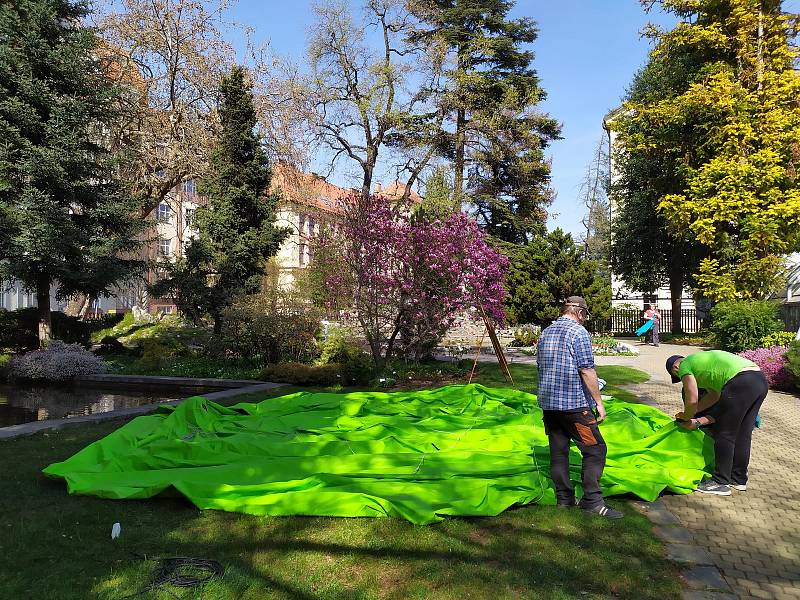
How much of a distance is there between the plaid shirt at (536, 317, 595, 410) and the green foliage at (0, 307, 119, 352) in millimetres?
15111

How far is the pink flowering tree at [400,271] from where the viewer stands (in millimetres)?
12078

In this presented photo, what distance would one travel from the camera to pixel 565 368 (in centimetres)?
465

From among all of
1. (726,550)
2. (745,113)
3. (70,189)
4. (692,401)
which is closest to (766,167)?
(745,113)

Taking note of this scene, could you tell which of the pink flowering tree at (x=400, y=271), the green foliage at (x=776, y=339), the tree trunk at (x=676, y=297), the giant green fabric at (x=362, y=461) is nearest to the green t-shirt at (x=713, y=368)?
the giant green fabric at (x=362, y=461)

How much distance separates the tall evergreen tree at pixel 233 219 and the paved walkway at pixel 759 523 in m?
14.9

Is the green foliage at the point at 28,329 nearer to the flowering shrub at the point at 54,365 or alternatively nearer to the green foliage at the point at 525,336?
the flowering shrub at the point at 54,365

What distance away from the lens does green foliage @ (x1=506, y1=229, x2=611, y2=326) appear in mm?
23391

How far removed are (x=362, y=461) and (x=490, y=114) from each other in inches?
1171

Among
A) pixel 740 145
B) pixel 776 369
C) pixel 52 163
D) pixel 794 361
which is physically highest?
pixel 740 145

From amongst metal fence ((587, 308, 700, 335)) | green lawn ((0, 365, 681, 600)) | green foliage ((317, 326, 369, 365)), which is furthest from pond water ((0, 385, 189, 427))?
metal fence ((587, 308, 700, 335))

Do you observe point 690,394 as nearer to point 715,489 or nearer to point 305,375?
point 715,489

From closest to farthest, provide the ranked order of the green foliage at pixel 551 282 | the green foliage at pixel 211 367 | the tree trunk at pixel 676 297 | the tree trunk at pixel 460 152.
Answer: the green foliage at pixel 211 367 < the green foliage at pixel 551 282 < the tree trunk at pixel 676 297 < the tree trunk at pixel 460 152

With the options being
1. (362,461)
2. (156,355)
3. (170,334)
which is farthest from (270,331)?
(362,461)

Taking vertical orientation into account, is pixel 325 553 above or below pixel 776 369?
below
